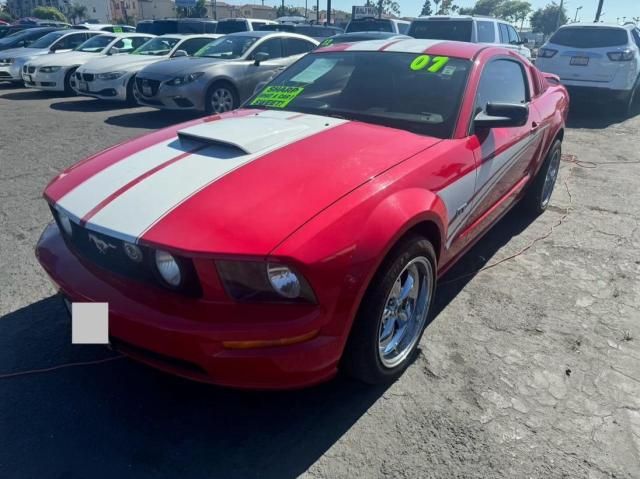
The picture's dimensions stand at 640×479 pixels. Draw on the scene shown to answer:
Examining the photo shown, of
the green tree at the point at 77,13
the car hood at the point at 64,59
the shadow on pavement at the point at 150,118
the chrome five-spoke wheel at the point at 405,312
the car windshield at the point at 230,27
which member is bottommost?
the shadow on pavement at the point at 150,118

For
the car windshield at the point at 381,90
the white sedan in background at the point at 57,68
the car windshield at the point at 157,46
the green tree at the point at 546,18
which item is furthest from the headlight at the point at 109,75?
the green tree at the point at 546,18

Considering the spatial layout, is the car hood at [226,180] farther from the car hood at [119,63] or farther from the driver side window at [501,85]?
the car hood at [119,63]

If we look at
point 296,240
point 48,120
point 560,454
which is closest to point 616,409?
point 560,454

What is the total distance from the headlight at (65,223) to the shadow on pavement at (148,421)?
0.69m

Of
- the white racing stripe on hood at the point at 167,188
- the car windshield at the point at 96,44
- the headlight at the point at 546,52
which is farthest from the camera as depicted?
the car windshield at the point at 96,44

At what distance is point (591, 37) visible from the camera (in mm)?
9602

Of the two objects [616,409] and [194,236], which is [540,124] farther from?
[194,236]

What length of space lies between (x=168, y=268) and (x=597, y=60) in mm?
9846

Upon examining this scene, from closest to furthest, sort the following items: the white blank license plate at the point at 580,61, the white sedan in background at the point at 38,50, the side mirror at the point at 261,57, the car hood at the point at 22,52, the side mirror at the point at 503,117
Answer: the side mirror at the point at 503,117 < the side mirror at the point at 261,57 < the white blank license plate at the point at 580,61 < the white sedan in background at the point at 38,50 < the car hood at the point at 22,52

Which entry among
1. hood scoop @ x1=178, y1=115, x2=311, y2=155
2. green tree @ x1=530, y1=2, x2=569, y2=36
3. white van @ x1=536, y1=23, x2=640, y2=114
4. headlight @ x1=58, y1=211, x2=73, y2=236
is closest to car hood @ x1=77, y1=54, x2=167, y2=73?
white van @ x1=536, y1=23, x2=640, y2=114

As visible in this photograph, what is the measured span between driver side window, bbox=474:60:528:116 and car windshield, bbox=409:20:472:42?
6.64 meters

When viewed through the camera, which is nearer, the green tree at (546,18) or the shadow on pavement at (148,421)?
the shadow on pavement at (148,421)

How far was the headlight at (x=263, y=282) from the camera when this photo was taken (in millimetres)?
1881

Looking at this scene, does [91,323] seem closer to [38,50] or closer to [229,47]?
[229,47]
